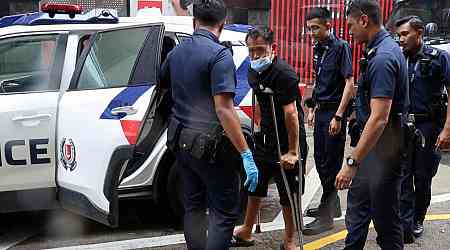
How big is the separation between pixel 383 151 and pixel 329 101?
4.38 ft

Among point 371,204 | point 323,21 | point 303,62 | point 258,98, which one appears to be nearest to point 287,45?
point 303,62

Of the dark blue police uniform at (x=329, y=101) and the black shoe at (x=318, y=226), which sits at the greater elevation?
the dark blue police uniform at (x=329, y=101)

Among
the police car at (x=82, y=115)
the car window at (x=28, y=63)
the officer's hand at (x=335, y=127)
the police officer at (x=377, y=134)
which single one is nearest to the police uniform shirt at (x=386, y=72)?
the police officer at (x=377, y=134)

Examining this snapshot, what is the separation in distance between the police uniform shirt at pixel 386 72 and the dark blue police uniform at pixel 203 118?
0.73 m

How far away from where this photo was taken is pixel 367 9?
10.8 feet

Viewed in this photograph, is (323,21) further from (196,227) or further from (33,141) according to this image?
(33,141)

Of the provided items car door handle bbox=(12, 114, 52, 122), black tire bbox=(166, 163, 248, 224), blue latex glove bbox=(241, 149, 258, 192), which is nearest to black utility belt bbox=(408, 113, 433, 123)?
black tire bbox=(166, 163, 248, 224)

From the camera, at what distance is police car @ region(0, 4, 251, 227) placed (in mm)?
4102

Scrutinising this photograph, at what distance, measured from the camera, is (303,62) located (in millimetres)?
9430

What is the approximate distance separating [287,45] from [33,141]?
19.2 feet

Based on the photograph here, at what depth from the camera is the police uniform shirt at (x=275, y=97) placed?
3924 mm

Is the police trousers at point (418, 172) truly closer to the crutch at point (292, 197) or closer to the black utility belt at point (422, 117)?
the black utility belt at point (422, 117)

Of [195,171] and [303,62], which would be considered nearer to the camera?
[195,171]

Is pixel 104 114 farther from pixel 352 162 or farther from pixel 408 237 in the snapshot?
pixel 408 237
